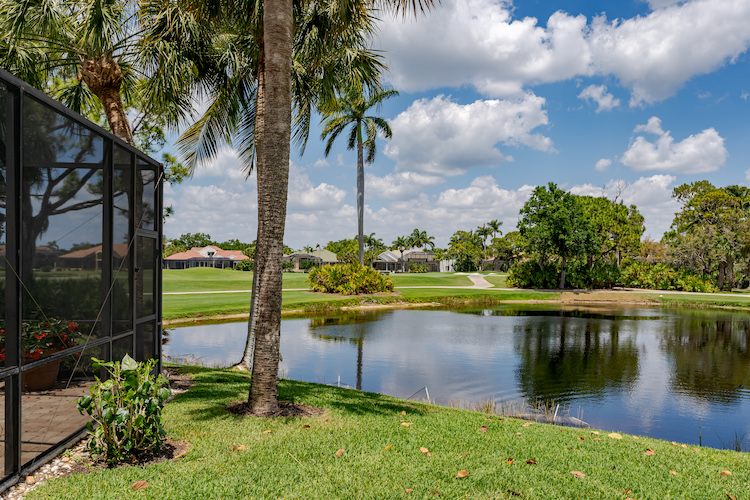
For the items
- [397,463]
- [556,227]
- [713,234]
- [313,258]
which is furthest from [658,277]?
[313,258]

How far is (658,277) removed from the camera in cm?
4091

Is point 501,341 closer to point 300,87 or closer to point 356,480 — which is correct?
point 300,87

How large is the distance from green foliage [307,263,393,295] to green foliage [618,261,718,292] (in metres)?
24.1

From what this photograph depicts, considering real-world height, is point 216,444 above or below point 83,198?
below

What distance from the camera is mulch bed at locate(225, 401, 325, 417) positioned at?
5.78 m

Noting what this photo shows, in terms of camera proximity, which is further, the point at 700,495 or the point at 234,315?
the point at 234,315

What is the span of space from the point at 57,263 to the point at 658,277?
46.2m

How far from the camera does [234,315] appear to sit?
2170 centimetres

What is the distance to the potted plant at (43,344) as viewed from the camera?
3.99m

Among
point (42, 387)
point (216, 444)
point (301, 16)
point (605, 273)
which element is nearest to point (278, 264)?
point (216, 444)

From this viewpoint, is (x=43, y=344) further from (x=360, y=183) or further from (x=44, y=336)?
(x=360, y=183)

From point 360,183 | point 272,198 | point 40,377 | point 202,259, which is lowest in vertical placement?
point 40,377

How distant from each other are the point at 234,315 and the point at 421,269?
55.3 m

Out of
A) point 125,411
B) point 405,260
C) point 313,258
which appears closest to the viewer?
point 125,411
